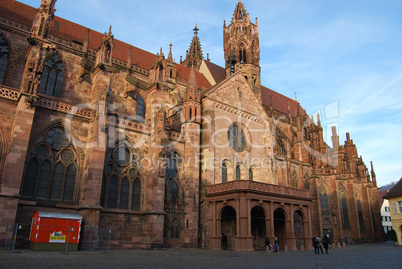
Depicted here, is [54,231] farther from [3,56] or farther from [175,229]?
[3,56]

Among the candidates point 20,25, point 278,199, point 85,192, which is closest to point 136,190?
point 85,192

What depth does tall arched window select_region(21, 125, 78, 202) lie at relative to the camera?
17.1 m

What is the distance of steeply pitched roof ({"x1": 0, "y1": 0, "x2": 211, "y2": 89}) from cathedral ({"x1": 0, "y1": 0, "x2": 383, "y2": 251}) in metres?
0.15

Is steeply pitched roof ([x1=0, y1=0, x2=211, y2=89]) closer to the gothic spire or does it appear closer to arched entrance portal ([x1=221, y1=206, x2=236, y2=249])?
the gothic spire

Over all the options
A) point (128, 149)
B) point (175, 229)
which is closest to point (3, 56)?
point (128, 149)

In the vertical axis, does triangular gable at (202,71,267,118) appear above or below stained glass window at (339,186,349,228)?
above

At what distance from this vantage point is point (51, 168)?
17844 mm

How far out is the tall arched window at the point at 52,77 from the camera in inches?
891

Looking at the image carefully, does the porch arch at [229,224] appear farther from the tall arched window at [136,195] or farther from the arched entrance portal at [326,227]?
the arched entrance portal at [326,227]

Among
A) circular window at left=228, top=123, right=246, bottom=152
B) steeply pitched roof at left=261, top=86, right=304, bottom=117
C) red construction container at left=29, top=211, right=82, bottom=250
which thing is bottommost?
red construction container at left=29, top=211, right=82, bottom=250

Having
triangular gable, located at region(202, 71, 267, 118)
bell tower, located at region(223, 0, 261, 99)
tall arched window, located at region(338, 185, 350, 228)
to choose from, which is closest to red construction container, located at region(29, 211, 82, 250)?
triangular gable, located at region(202, 71, 267, 118)

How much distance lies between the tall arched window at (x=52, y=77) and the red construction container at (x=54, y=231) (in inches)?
419

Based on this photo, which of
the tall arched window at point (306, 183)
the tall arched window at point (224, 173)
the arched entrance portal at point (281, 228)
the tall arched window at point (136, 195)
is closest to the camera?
the tall arched window at point (136, 195)

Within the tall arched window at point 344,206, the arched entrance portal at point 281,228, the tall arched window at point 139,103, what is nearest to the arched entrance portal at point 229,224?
the arched entrance portal at point 281,228
